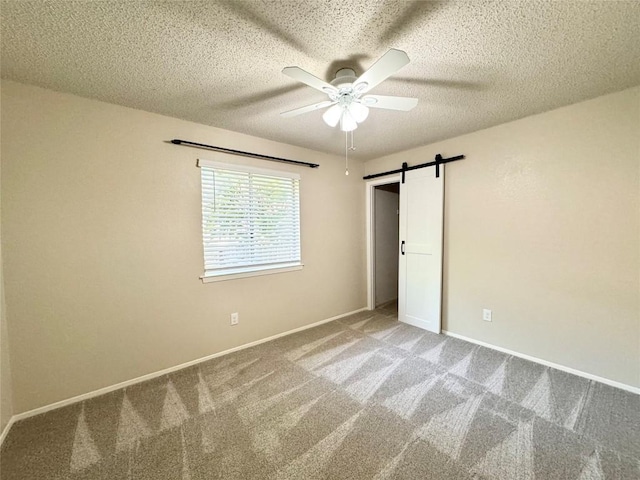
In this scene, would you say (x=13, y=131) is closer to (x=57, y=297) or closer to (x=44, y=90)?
(x=44, y=90)

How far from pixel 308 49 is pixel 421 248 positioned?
259 cm

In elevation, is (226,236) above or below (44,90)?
below

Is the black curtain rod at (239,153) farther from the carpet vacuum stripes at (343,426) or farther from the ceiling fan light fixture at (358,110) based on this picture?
the carpet vacuum stripes at (343,426)

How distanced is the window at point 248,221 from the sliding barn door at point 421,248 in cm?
148

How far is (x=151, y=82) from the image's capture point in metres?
1.76

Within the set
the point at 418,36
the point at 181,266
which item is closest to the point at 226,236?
the point at 181,266

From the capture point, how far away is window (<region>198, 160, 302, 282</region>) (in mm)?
2545

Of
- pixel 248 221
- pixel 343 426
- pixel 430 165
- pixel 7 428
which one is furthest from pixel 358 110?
pixel 7 428

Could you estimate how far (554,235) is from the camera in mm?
2273

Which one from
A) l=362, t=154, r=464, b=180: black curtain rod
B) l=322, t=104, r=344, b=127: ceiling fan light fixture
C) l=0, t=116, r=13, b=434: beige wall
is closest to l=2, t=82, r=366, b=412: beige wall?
l=0, t=116, r=13, b=434: beige wall

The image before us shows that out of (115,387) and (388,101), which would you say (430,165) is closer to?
(388,101)

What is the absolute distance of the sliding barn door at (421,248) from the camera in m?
3.07

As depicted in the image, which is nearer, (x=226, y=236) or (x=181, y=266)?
(x=181, y=266)

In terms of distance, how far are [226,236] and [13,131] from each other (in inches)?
63.8
